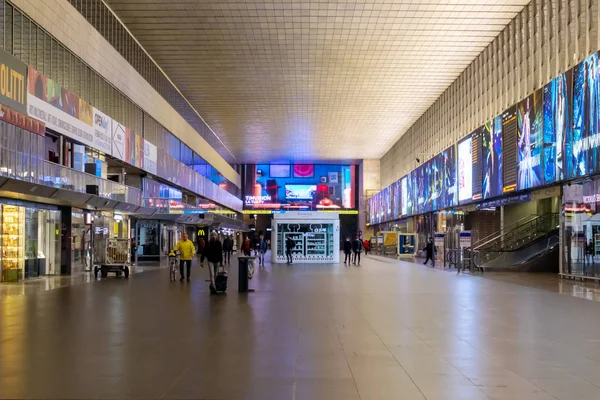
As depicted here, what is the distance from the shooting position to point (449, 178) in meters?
35.9

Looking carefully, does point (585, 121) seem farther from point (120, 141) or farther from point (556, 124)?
point (120, 141)

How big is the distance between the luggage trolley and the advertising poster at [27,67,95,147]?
3.72m

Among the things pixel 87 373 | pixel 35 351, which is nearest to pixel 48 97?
pixel 35 351

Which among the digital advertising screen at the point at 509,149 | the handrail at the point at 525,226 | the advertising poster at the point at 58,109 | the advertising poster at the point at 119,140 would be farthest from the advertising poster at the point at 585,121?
the advertising poster at the point at 119,140

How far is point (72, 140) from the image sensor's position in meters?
21.2

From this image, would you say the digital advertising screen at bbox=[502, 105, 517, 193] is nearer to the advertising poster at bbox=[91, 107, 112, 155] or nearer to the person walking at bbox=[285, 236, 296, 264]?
the person walking at bbox=[285, 236, 296, 264]

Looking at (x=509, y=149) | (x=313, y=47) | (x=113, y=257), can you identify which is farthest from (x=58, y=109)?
(x=509, y=149)

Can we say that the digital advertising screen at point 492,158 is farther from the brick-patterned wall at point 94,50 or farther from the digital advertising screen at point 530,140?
the brick-patterned wall at point 94,50

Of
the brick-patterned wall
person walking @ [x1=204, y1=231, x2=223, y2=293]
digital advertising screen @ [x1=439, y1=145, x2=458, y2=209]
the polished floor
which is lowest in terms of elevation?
the polished floor

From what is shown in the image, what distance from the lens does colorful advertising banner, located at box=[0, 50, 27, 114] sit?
15.7 meters

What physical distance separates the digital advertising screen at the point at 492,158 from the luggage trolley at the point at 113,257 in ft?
51.8

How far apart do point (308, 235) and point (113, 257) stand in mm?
14062

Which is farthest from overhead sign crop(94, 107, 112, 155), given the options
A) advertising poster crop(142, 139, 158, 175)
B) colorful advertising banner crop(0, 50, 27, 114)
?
colorful advertising banner crop(0, 50, 27, 114)

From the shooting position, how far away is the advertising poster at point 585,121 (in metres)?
17.8
